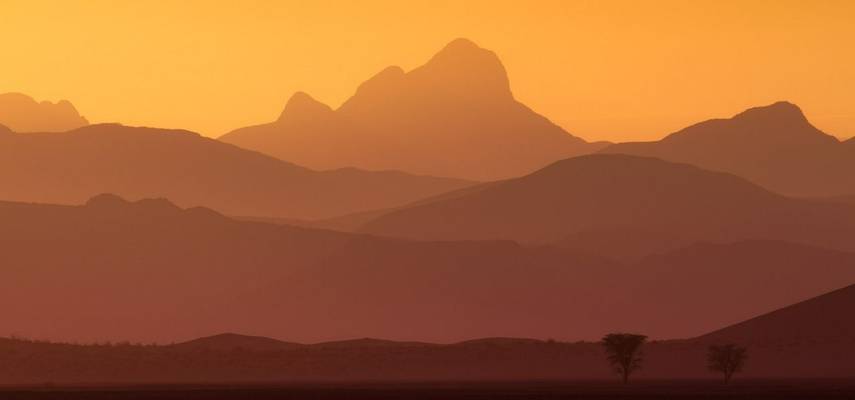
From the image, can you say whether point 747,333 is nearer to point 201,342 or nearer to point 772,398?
point 201,342

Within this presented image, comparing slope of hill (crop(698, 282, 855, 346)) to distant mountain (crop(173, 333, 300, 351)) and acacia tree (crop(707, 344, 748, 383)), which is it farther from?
distant mountain (crop(173, 333, 300, 351))

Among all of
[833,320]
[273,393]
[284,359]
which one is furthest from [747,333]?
[273,393]

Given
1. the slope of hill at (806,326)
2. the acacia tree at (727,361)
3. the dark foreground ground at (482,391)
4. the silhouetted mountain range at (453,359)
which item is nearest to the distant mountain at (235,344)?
the silhouetted mountain range at (453,359)

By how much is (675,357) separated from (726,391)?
160ft

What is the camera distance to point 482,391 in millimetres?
112625

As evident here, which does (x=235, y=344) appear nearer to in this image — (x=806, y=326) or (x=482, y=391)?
(x=806, y=326)

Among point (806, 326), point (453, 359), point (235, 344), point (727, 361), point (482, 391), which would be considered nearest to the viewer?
point (482, 391)

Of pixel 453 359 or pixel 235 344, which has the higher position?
pixel 235 344

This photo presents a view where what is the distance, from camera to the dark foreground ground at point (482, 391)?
331ft

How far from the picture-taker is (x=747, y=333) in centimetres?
16775

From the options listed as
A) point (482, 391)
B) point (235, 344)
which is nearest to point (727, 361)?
point (482, 391)

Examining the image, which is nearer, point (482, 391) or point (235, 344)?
point (482, 391)

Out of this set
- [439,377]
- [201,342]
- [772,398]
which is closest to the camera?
[772,398]

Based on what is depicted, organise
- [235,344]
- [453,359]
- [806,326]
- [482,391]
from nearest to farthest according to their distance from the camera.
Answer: [482,391]
[453,359]
[806,326]
[235,344]
